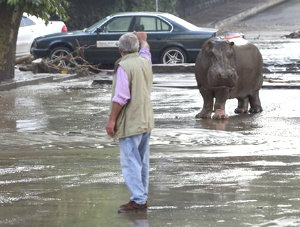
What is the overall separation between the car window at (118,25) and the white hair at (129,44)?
57.2 ft

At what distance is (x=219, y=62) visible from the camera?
49.3 feet

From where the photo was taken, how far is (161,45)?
2561 centimetres

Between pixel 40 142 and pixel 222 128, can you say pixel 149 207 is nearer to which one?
pixel 40 142

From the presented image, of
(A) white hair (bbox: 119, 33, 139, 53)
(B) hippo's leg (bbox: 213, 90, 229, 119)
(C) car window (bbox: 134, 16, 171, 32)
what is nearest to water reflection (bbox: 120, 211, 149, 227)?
(A) white hair (bbox: 119, 33, 139, 53)

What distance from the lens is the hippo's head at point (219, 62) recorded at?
15.0 metres

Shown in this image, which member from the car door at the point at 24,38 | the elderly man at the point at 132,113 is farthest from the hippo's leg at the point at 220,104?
the car door at the point at 24,38

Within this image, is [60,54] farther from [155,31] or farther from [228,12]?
[228,12]

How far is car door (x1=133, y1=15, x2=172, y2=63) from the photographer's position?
1007 inches

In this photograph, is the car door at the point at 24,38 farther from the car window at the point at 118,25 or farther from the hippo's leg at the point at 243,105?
the hippo's leg at the point at 243,105

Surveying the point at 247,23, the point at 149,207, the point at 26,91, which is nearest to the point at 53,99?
the point at 26,91

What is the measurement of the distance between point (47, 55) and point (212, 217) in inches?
717

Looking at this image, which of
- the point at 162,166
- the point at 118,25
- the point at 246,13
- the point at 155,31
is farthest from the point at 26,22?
the point at 246,13

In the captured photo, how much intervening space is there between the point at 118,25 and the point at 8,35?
517 cm

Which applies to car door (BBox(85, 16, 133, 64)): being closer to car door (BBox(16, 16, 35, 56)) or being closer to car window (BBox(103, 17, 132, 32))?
car window (BBox(103, 17, 132, 32))
